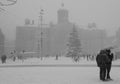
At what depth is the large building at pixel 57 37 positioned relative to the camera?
108 meters

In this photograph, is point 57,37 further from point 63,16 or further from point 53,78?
point 53,78

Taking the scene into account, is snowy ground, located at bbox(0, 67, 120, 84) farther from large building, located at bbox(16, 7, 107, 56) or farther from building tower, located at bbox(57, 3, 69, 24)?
building tower, located at bbox(57, 3, 69, 24)

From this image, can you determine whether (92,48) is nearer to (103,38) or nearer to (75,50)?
(103,38)

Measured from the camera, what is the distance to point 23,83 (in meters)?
8.88

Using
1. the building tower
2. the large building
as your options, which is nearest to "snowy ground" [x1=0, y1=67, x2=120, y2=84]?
the large building

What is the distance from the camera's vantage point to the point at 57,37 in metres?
112

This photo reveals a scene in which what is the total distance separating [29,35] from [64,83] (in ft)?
360

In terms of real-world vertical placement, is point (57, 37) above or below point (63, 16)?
below

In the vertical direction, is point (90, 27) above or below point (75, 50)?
above

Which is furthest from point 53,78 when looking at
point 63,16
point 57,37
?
point 63,16

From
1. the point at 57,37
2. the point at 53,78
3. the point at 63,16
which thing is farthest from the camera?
the point at 63,16

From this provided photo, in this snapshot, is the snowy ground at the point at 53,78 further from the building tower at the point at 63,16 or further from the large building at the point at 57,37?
the building tower at the point at 63,16

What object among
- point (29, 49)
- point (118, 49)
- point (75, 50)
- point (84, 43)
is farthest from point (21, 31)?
point (118, 49)

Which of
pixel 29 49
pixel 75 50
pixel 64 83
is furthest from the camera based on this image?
pixel 29 49
